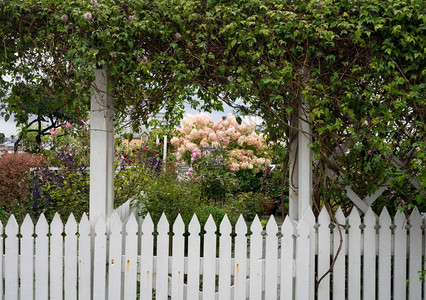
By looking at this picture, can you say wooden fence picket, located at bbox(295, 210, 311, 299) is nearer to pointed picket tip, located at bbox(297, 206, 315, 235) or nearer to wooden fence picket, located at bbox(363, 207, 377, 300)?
pointed picket tip, located at bbox(297, 206, 315, 235)

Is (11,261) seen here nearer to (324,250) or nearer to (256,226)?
(256,226)

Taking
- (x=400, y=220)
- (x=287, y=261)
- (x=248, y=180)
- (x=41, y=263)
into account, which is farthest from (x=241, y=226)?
(x=248, y=180)

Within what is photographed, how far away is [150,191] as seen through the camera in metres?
4.30

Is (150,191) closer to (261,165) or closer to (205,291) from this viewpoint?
(205,291)

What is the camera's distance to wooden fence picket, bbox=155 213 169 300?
303 centimetres

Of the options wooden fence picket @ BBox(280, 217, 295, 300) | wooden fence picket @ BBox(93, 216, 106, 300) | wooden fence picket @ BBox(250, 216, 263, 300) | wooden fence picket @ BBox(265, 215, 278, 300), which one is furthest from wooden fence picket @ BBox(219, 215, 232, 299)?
wooden fence picket @ BBox(93, 216, 106, 300)

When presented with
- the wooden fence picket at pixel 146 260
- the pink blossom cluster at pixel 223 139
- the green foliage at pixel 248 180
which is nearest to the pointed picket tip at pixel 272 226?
the wooden fence picket at pixel 146 260

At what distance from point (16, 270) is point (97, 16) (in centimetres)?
202

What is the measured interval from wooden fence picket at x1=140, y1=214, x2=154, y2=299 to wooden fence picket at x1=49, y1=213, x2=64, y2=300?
62cm

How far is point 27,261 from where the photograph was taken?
3.09 m

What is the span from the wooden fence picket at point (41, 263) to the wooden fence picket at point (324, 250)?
6.78 ft

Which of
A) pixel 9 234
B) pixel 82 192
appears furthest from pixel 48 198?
pixel 9 234

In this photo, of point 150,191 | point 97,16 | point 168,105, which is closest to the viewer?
point 97,16

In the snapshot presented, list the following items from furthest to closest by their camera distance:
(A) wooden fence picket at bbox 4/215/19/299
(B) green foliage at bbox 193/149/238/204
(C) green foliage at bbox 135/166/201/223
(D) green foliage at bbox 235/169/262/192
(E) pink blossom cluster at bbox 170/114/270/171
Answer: (D) green foliage at bbox 235/169/262/192 → (E) pink blossom cluster at bbox 170/114/270/171 → (B) green foliage at bbox 193/149/238/204 → (C) green foliage at bbox 135/166/201/223 → (A) wooden fence picket at bbox 4/215/19/299
